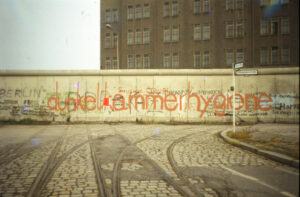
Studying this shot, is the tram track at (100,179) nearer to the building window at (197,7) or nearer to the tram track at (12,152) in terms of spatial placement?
the tram track at (12,152)

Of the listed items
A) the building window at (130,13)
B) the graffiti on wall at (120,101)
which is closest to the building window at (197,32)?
the building window at (130,13)

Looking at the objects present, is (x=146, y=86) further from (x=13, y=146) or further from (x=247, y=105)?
(x=13, y=146)

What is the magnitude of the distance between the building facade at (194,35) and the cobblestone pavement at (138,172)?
2471cm

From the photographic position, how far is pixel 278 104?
48.8 ft

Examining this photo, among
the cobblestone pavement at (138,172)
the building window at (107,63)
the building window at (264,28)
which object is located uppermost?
the building window at (264,28)

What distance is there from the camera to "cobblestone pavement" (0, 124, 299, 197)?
3922 mm

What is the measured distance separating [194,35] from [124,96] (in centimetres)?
2187

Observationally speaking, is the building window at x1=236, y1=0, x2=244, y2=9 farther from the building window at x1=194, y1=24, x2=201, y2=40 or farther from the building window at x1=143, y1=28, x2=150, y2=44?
the building window at x1=143, y1=28, x2=150, y2=44

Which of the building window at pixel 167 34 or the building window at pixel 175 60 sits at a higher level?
the building window at pixel 167 34

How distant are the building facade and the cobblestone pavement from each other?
24.7 m

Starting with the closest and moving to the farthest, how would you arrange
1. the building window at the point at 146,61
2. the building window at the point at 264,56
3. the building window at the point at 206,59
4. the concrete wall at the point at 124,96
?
the concrete wall at the point at 124,96
the building window at the point at 264,56
the building window at the point at 206,59
the building window at the point at 146,61

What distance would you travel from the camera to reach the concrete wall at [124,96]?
15477 mm

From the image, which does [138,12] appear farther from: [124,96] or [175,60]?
[124,96]

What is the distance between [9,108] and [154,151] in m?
12.5
